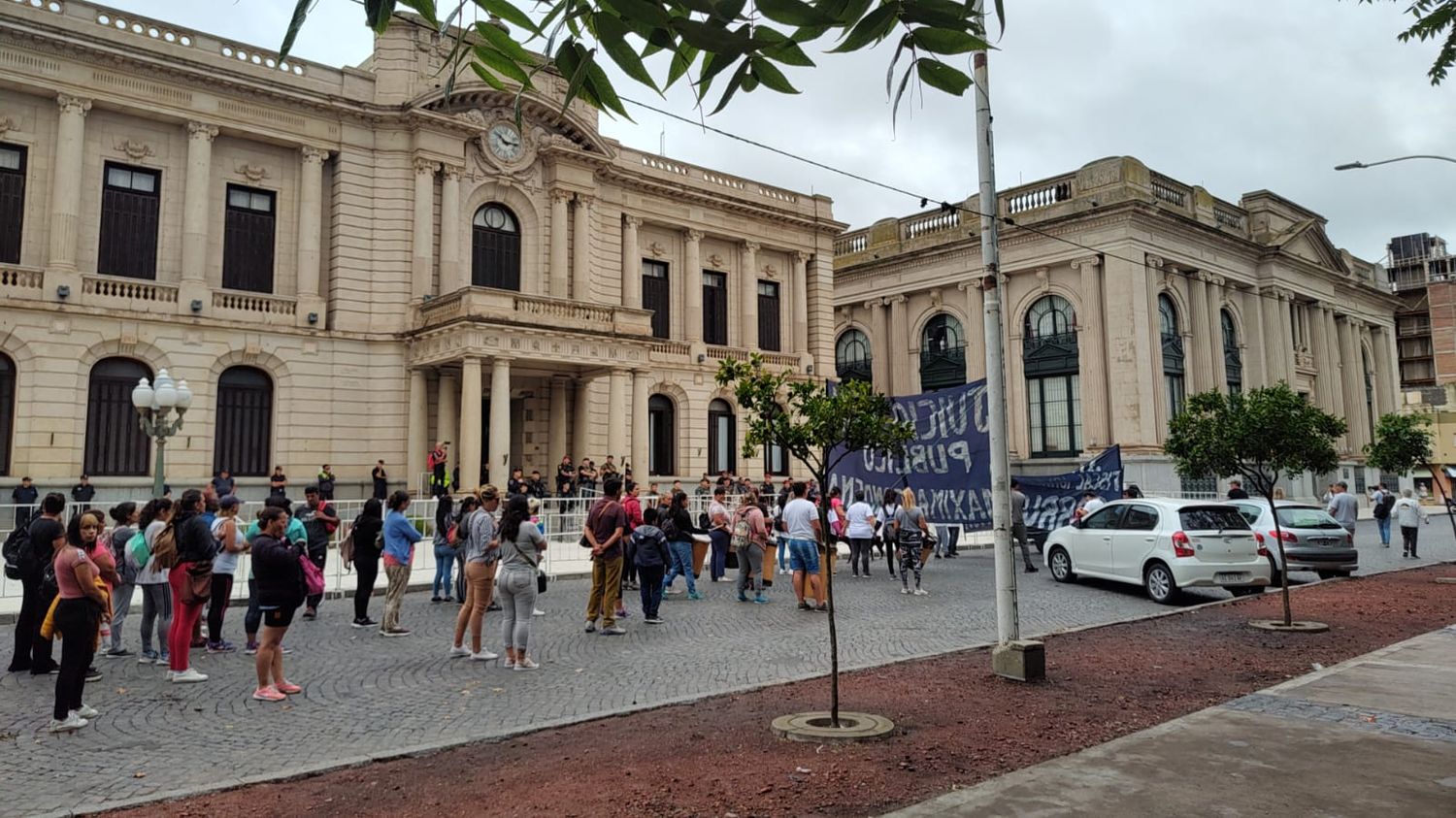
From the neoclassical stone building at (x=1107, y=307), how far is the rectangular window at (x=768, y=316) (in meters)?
7.12

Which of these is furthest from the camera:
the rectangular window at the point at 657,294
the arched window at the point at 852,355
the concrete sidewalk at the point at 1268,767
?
the arched window at the point at 852,355

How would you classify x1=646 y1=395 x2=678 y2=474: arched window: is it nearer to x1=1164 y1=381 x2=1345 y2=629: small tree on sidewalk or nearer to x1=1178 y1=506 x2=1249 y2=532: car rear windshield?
x1=1164 y1=381 x2=1345 y2=629: small tree on sidewalk

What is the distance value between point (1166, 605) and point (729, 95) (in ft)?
43.2

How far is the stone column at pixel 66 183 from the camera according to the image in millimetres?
22469

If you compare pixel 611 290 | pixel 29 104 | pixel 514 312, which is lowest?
pixel 514 312

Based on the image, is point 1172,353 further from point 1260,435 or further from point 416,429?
point 416,429

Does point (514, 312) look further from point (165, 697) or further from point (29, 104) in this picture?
point (165, 697)

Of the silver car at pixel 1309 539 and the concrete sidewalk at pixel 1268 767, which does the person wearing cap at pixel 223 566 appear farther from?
the silver car at pixel 1309 539

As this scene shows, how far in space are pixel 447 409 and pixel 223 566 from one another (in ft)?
56.5

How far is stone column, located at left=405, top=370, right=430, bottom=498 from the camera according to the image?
26375 mm

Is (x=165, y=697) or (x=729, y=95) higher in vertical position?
(x=729, y=95)

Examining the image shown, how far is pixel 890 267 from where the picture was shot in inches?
1672

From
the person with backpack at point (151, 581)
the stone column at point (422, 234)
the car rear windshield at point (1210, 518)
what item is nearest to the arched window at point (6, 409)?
the stone column at point (422, 234)

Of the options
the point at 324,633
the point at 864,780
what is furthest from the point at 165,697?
the point at 864,780
